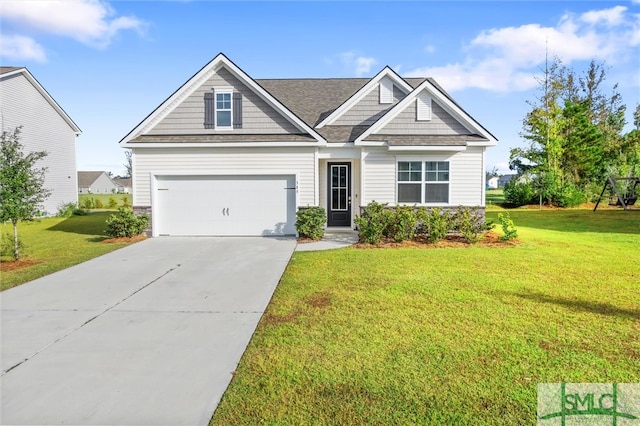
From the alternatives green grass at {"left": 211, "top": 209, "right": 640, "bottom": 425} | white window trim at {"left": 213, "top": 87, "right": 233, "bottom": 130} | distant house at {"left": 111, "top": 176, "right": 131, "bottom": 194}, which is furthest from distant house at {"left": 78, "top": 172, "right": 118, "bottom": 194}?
green grass at {"left": 211, "top": 209, "right": 640, "bottom": 425}

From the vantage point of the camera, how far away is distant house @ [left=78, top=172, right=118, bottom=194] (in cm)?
7619

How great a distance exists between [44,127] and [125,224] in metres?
16.2

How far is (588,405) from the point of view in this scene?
3348 mm

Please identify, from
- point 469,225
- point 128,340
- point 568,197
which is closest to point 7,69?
point 128,340

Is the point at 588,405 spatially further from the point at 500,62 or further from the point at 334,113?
the point at 500,62

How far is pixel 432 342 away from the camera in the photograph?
4.57m

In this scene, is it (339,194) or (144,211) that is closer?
(144,211)

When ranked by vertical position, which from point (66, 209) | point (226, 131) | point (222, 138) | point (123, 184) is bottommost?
point (66, 209)

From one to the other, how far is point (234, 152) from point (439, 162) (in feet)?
23.7

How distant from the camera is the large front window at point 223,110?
13.9 metres

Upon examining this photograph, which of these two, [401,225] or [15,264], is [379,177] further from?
[15,264]

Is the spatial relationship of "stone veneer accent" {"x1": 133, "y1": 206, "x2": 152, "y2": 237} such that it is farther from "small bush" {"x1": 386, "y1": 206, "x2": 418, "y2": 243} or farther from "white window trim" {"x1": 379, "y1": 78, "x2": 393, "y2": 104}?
"white window trim" {"x1": 379, "y1": 78, "x2": 393, "y2": 104}

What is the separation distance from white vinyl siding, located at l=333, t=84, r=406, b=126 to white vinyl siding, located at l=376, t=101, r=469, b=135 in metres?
1.46

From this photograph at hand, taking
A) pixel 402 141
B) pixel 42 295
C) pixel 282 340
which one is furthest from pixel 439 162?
pixel 42 295
